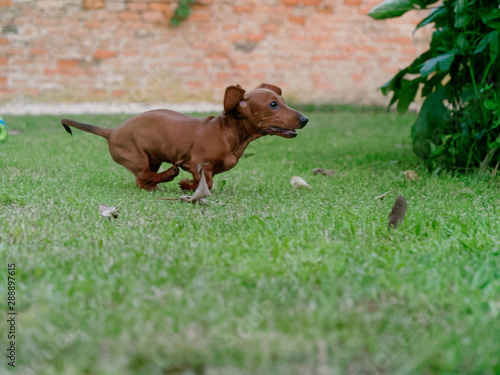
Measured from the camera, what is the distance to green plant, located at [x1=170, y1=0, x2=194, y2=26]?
9133 mm

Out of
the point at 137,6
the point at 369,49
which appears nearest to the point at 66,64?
the point at 137,6

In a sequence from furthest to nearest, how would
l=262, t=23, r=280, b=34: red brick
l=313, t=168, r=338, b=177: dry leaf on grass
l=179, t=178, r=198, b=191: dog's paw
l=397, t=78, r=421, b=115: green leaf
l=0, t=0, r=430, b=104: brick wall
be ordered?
l=262, t=23, r=280, b=34: red brick, l=0, t=0, r=430, b=104: brick wall, l=397, t=78, r=421, b=115: green leaf, l=313, t=168, r=338, b=177: dry leaf on grass, l=179, t=178, r=198, b=191: dog's paw

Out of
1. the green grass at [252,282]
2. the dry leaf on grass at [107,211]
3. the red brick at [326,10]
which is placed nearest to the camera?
the green grass at [252,282]

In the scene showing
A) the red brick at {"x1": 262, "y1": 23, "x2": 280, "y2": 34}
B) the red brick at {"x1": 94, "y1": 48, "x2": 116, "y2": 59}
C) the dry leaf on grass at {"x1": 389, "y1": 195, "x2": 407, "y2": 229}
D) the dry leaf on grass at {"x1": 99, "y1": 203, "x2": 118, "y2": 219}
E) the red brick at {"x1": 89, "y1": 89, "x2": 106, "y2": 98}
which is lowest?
the red brick at {"x1": 89, "y1": 89, "x2": 106, "y2": 98}

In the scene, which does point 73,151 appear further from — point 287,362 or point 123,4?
point 123,4

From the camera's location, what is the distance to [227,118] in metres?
2.81

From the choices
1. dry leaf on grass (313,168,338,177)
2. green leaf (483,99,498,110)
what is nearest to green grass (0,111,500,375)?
green leaf (483,99,498,110)

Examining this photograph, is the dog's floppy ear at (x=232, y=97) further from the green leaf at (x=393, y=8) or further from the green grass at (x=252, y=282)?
the green leaf at (x=393, y=8)

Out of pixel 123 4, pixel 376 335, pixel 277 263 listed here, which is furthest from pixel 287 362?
pixel 123 4

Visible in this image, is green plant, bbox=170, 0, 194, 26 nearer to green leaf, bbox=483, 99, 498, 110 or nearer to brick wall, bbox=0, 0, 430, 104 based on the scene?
brick wall, bbox=0, 0, 430, 104

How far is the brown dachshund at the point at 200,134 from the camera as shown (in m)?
2.73

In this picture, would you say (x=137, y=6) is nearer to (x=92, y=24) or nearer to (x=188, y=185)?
(x=92, y=24)

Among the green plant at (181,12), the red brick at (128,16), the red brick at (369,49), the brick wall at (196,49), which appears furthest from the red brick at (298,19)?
the red brick at (128,16)

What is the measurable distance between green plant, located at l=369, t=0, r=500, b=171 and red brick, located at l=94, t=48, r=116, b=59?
613 cm
